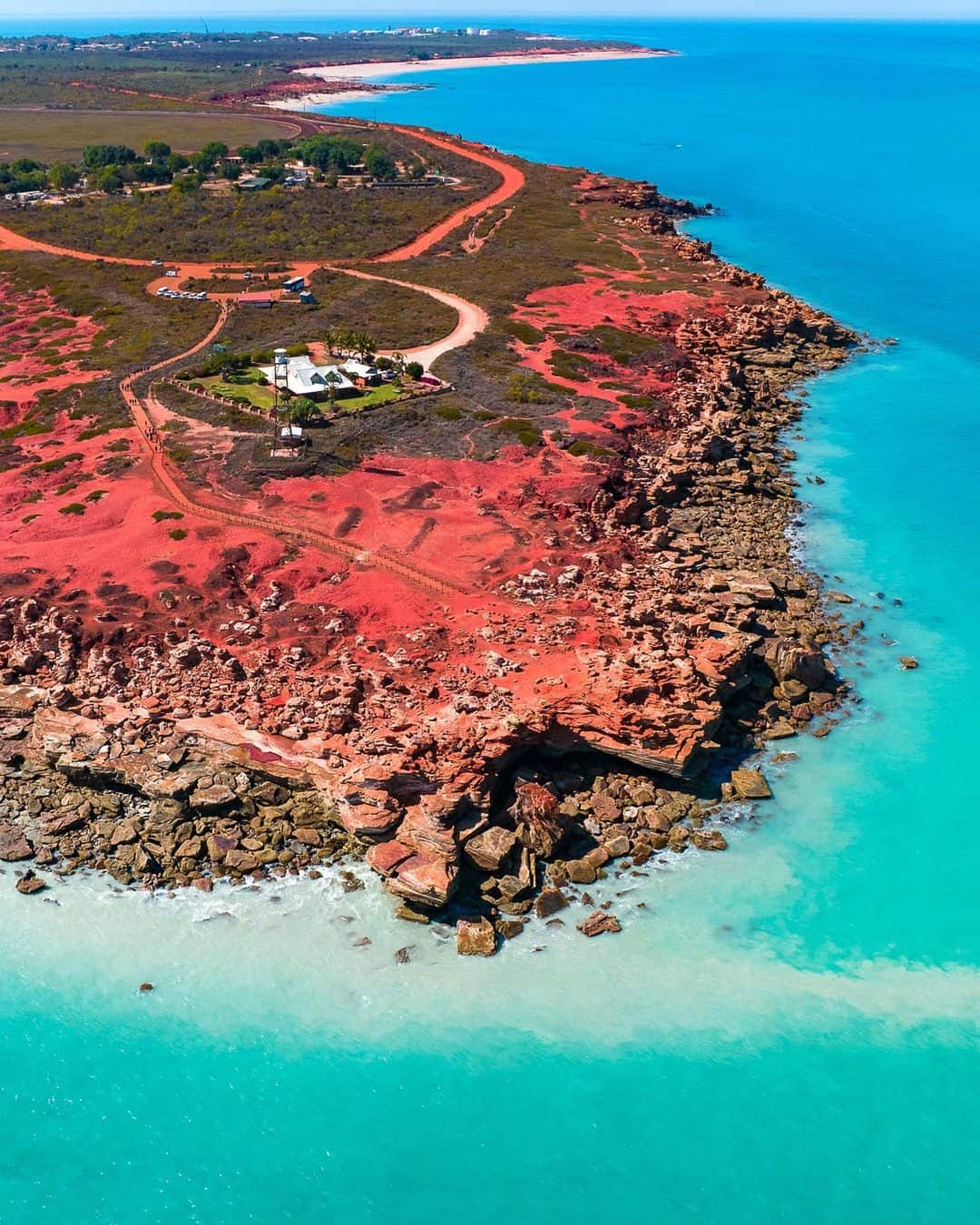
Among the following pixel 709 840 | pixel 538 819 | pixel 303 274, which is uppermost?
pixel 303 274

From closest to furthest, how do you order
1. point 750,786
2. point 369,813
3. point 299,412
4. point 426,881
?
point 426,881
point 369,813
point 750,786
point 299,412

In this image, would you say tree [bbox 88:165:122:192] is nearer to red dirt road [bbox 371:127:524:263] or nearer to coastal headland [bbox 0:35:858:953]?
coastal headland [bbox 0:35:858:953]

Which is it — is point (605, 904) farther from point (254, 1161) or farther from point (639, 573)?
point (639, 573)

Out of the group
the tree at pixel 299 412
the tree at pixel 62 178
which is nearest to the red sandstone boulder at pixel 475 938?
the tree at pixel 299 412

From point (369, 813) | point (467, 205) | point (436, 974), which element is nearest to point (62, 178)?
point (467, 205)

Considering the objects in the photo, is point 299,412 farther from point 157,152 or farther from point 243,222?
point 157,152

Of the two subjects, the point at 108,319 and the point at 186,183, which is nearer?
the point at 108,319

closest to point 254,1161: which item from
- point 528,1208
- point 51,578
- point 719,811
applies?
point 528,1208

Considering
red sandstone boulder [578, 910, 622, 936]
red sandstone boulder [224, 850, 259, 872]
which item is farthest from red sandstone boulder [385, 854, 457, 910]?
red sandstone boulder [224, 850, 259, 872]
